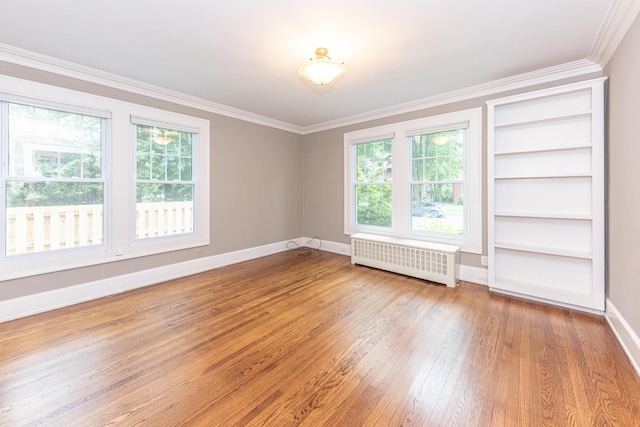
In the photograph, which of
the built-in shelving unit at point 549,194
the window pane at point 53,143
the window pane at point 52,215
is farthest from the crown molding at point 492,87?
the window pane at point 52,215

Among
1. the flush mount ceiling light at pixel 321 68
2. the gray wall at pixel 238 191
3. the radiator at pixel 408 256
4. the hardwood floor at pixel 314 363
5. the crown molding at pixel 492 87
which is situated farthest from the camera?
the radiator at pixel 408 256

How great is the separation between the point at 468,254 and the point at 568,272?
3.24 feet

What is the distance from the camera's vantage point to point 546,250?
285 centimetres

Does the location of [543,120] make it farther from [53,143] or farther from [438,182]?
[53,143]

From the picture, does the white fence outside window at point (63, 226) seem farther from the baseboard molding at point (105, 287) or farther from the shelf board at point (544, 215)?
the shelf board at point (544, 215)

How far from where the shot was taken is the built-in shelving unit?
2.56m

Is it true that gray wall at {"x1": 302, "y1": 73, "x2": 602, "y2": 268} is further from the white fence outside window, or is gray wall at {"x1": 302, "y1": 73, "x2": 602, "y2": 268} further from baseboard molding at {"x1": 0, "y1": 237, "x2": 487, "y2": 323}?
the white fence outside window

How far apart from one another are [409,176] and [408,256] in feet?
4.14

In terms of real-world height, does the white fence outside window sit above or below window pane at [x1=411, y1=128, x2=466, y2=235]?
below

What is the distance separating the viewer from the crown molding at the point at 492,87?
9.01 ft

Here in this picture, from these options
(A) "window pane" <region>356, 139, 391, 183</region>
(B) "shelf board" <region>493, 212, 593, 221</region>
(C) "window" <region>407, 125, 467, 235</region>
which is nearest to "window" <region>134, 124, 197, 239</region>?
(A) "window pane" <region>356, 139, 391, 183</region>

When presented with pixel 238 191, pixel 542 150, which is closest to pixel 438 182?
pixel 542 150

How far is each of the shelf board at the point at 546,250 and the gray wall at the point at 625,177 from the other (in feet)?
0.65

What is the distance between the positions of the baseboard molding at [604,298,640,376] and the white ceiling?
2.38 meters
